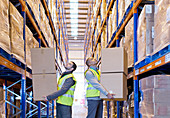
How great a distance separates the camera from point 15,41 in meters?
3.54

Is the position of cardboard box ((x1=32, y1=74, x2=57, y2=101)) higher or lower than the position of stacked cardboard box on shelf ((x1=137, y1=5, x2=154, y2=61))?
lower

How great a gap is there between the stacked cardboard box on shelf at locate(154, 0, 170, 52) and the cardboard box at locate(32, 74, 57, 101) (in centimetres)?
210

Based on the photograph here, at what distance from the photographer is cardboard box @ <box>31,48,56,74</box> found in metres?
4.22

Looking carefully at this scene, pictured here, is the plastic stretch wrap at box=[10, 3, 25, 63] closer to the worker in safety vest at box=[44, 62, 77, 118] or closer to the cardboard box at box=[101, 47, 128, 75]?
the worker in safety vest at box=[44, 62, 77, 118]

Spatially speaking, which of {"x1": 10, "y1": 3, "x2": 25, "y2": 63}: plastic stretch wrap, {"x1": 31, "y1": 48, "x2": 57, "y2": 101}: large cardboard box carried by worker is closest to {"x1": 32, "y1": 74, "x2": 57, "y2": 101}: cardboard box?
{"x1": 31, "y1": 48, "x2": 57, "y2": 101}: large cardboard box carried by worker

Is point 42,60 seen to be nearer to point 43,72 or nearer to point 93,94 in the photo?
point 43,72

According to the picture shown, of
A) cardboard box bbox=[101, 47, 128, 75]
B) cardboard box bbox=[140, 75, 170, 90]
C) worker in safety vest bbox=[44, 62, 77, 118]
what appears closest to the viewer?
cardboard box bbox=[140, 75, 170, 90]

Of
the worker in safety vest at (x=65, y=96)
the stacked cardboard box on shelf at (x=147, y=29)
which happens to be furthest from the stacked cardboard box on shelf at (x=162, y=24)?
the worker in safety vest at (x=65, y=96)

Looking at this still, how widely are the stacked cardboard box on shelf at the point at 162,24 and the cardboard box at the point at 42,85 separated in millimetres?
2102

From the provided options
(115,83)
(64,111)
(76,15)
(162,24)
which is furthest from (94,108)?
(76,15)

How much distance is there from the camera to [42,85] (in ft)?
14.1

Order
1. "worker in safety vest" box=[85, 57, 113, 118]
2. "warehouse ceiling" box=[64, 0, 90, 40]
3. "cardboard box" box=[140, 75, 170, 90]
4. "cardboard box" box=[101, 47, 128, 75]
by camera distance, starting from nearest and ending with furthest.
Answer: "cardboard box" box=[140, 75, 170, 90] → "cardboard box" box=[101, 47, 128, 75] → "worker in safety vest" box=[85, 57, 113, 118] → "warehouse ceiling" box=[64, 0, 90, 40]

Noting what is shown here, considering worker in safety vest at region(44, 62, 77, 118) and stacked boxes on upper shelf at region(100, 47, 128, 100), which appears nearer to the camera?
stacked boxes on upper shelf at region(100, 47, 128, 100)

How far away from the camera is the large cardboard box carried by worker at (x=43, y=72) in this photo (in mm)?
4227
